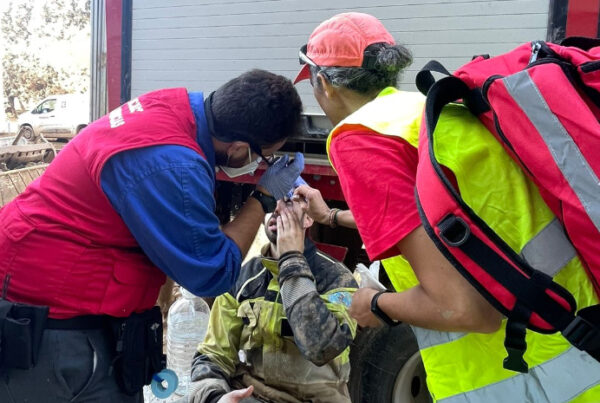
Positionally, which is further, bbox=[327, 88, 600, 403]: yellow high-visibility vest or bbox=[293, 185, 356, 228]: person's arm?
bbox=[293, 185, 356, 228]: person's arm

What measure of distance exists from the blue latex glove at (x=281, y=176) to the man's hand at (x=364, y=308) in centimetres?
84

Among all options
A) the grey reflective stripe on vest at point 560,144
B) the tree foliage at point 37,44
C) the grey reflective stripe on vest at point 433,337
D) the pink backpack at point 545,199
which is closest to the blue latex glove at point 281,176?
the grey reflective stripe on vest at point 433,337

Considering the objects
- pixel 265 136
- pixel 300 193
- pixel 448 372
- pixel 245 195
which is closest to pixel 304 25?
pixel 245 195

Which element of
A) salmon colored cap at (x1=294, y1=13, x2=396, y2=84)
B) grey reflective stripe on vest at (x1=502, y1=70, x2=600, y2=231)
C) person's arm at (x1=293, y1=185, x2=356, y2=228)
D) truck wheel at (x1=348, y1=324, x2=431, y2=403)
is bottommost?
truck wheel at (x1=348, y1=324, x2=431, y2=403)

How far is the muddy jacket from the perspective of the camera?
2061mm

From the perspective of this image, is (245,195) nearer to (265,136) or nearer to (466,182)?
(265,136)

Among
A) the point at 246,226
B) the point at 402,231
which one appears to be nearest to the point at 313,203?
the point at 246,226

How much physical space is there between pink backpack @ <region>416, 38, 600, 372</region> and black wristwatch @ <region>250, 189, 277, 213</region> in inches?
46.1

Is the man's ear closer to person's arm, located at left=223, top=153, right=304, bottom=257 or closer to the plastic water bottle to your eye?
person's arm, located at left=223, top=153, right=304, bottom=257

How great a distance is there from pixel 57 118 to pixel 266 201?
17.4 m

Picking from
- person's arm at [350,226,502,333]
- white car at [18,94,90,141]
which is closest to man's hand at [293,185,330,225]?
person's arm at [350,226,502,333]

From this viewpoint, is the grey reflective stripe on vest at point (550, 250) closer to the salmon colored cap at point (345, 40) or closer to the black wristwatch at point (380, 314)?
the black wristwatch at point (380, 314)

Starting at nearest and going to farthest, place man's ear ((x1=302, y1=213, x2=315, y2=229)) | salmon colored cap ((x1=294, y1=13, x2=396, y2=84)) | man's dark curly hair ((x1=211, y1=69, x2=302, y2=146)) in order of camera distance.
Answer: salmon colored cap ((x1=294, y1=13, x2=396, y2=84)) < man's dark curly hair ((x1=211, y1=69, x2=302, y2=146)) < man's ear ((x1=302, y1=213, x2=315, y2=229))

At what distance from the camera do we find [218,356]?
7.38 feet
